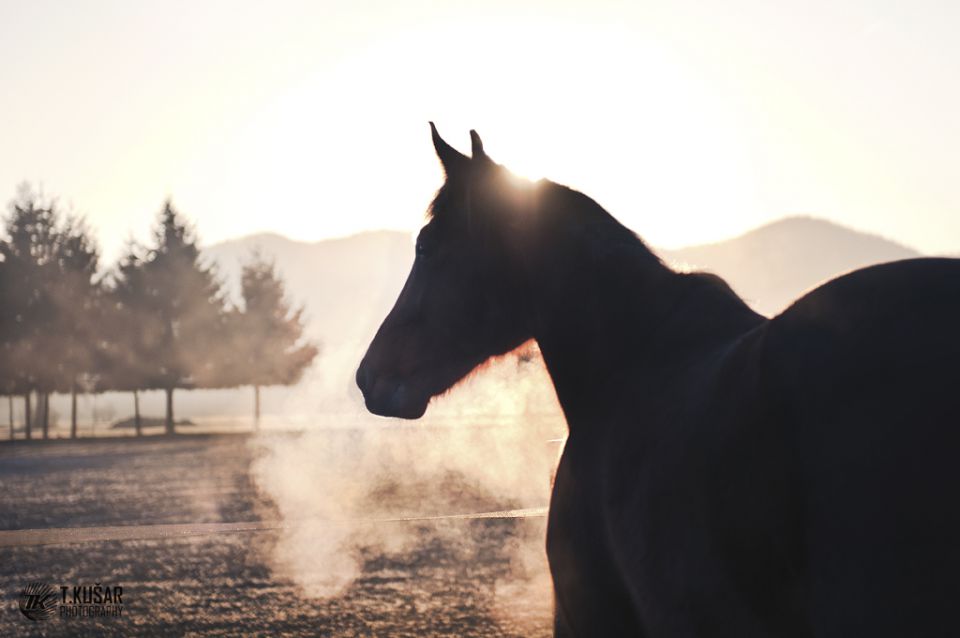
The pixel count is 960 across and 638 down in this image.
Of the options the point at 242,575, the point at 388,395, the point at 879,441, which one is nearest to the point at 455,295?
the point at 388,395

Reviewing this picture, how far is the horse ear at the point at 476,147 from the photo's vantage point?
9.95ft

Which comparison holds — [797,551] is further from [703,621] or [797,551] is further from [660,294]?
[660,294]

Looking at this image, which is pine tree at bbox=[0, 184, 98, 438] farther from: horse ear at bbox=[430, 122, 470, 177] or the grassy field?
horse ear at bbox=[430, 122, 470, 177]

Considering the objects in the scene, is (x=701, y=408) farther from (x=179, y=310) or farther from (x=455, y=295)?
(x=179, y=310)

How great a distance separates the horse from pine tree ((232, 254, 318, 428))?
4534 centimetres

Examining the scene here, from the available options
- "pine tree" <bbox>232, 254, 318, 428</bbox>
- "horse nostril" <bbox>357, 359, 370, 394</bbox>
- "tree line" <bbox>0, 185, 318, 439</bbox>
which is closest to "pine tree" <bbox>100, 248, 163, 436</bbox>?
"tree line" <bbox>0, 185, 318, 439</bbox>

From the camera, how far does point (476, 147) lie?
3055 millimetres

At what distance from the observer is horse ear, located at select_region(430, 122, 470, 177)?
123 inches

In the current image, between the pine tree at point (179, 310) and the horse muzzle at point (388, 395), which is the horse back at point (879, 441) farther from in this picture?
the pine tree at point (179, 310)

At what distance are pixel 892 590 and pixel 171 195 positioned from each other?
47506 mm

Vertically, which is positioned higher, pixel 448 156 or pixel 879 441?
pixel 448 156

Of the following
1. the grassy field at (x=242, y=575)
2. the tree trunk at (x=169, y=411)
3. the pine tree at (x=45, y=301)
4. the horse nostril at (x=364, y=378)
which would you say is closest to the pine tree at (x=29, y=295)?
the pine tree at (x=45, y=301)

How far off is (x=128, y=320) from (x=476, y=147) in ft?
139

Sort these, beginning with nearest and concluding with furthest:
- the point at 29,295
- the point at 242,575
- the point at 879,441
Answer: the point at 879,441, the point at 242,575, the point at 29,295
